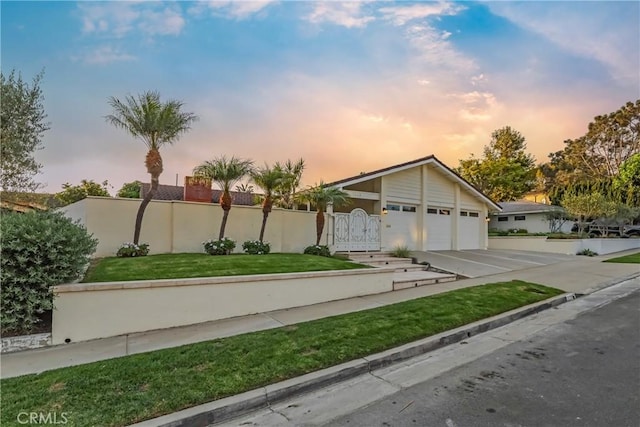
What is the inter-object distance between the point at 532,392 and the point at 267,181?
870cm

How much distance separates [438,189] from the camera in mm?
17344

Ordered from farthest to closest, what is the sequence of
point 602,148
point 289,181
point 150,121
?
1. point 602,148
2. point 289,181
3. point 150,121

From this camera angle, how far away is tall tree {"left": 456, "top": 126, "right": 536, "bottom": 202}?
35.1 meters

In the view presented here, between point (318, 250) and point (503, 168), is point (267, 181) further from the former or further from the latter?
point (503, 168)

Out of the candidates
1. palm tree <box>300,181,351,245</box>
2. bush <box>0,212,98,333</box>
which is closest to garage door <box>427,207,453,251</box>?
palm tree <box>300,181,351,245</box>

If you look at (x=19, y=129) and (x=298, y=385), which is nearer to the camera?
(x=298, y=385)

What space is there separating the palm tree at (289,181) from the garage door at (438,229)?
7.73 m

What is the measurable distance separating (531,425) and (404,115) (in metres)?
13.3

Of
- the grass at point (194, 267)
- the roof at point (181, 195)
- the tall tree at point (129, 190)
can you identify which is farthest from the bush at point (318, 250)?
the tall tree at point (129, 190)

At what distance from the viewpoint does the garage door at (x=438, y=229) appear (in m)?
16.8

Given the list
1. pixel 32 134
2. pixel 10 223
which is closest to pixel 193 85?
pixel 32 134

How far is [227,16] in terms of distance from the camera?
390 inches

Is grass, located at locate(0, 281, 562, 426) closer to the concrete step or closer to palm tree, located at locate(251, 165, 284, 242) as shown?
the concrete step

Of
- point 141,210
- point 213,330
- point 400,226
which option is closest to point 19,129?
point 141,210
